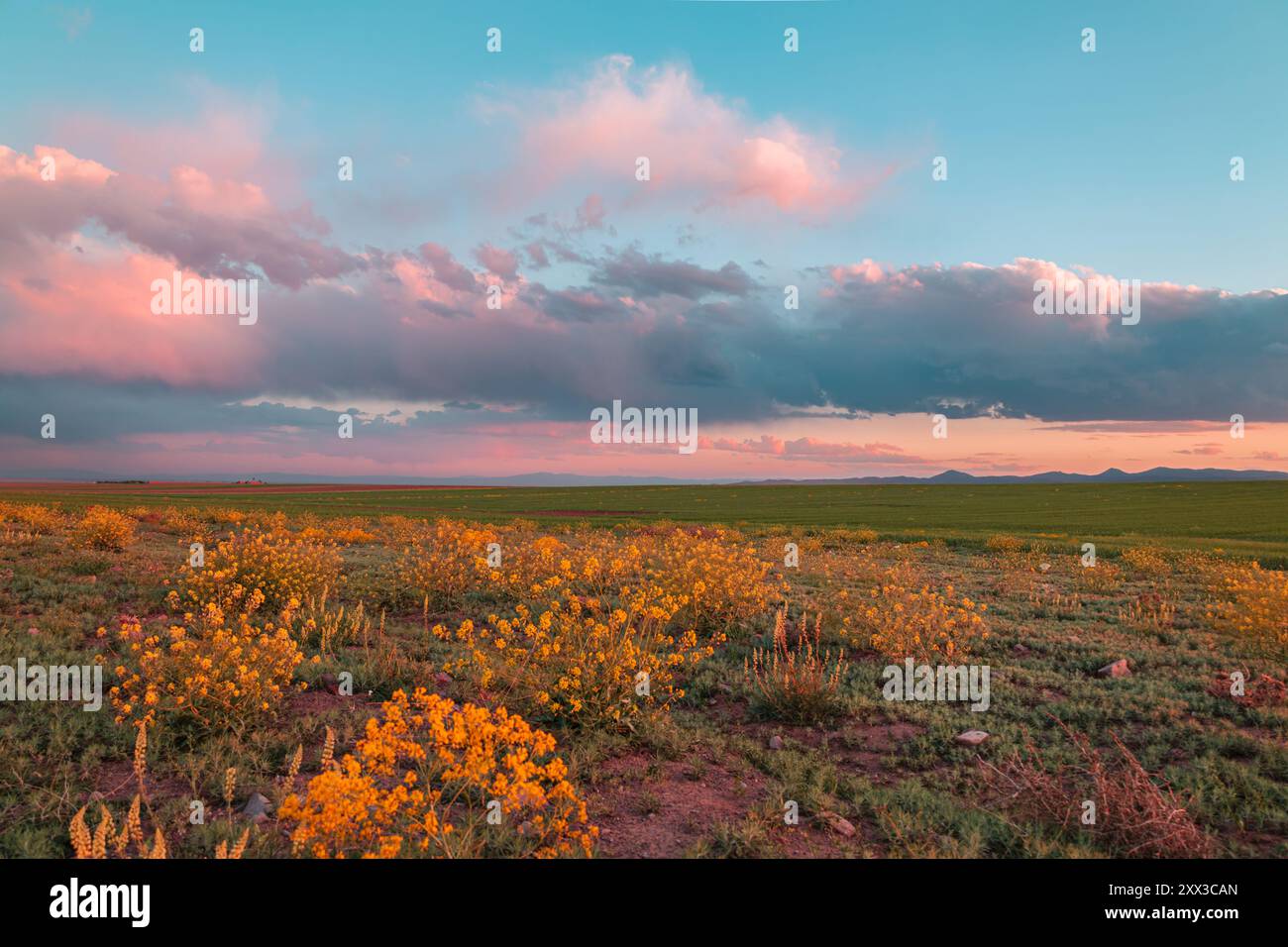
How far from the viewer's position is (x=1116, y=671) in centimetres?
944

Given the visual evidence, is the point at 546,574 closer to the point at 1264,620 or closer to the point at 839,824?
the point at 839,824

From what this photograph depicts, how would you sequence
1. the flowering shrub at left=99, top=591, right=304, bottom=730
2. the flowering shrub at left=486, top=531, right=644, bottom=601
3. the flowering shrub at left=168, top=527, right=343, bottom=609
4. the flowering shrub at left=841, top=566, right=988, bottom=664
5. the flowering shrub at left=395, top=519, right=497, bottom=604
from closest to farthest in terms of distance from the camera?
the flowering shrub at left=99, top=591, right=304, bottom=730 → the flowering shrub at left=841, top=566, right=988, bottom=664 → the flowering shrub at left=168, top=527, right=343, bottom=609 → the flowering shrub at left=395, top=519, right=497, bottom=604 → the flowering shrub at left=486, top=531, right=644, bottom=601

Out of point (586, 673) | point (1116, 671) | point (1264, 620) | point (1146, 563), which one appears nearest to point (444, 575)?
point (586, 673)

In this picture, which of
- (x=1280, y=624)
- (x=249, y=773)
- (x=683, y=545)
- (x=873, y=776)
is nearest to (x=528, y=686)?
(x=249, y=773)

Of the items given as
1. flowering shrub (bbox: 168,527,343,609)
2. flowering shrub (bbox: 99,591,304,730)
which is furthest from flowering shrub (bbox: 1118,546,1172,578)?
flowering shrub (bbox: 99,591,304,730)

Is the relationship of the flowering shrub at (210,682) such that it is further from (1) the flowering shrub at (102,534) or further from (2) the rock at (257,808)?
(1) the flowering shrub at (102,534)

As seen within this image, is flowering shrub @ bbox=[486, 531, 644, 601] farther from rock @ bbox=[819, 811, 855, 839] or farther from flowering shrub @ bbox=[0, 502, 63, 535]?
flowering shrub @ bbox=[0, 502, 63, 535]

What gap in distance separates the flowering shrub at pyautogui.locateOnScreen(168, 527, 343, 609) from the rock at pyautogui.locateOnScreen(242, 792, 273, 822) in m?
6.23

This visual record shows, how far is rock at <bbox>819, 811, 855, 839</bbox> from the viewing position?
17.8 ft

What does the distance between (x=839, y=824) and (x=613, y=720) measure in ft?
8.57

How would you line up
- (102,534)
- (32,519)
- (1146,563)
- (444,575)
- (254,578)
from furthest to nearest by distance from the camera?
1. (32,519)
2. (1146,563)
3. (102,534)
4. (444,575)
5. (254,578)

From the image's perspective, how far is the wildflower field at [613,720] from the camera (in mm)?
5008

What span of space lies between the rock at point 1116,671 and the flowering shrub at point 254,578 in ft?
38.9
